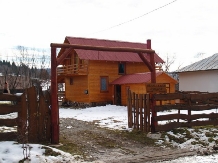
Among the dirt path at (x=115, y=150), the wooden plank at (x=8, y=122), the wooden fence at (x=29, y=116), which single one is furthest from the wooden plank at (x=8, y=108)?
the dirt path at (x=115, y=150)

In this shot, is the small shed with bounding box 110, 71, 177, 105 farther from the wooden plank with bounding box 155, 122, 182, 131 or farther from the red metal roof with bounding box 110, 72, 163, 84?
the wooden plank with bounding box 155, 122, 182, 131

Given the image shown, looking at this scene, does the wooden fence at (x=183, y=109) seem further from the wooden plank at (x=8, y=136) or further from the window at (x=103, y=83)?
the window at (x=103, y=83)

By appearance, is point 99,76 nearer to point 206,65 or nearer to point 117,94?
point 117,94

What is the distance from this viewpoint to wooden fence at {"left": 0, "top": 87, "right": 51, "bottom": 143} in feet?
27.6

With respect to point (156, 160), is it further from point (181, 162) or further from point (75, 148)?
point (75, 148)

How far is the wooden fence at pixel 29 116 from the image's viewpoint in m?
8.42

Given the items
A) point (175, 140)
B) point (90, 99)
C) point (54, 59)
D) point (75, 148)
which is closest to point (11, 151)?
point (75, 148)

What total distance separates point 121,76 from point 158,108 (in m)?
19.8

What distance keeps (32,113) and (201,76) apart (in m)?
25.3

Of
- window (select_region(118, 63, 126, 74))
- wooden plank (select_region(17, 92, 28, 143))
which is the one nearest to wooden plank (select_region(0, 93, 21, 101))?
wooden plank (select_region(17, 92, 28, 143))

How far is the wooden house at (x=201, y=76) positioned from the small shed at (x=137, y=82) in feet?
14.3

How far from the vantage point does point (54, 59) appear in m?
9.66

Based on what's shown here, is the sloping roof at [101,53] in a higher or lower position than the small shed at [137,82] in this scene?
higher

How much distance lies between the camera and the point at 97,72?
29719mm
